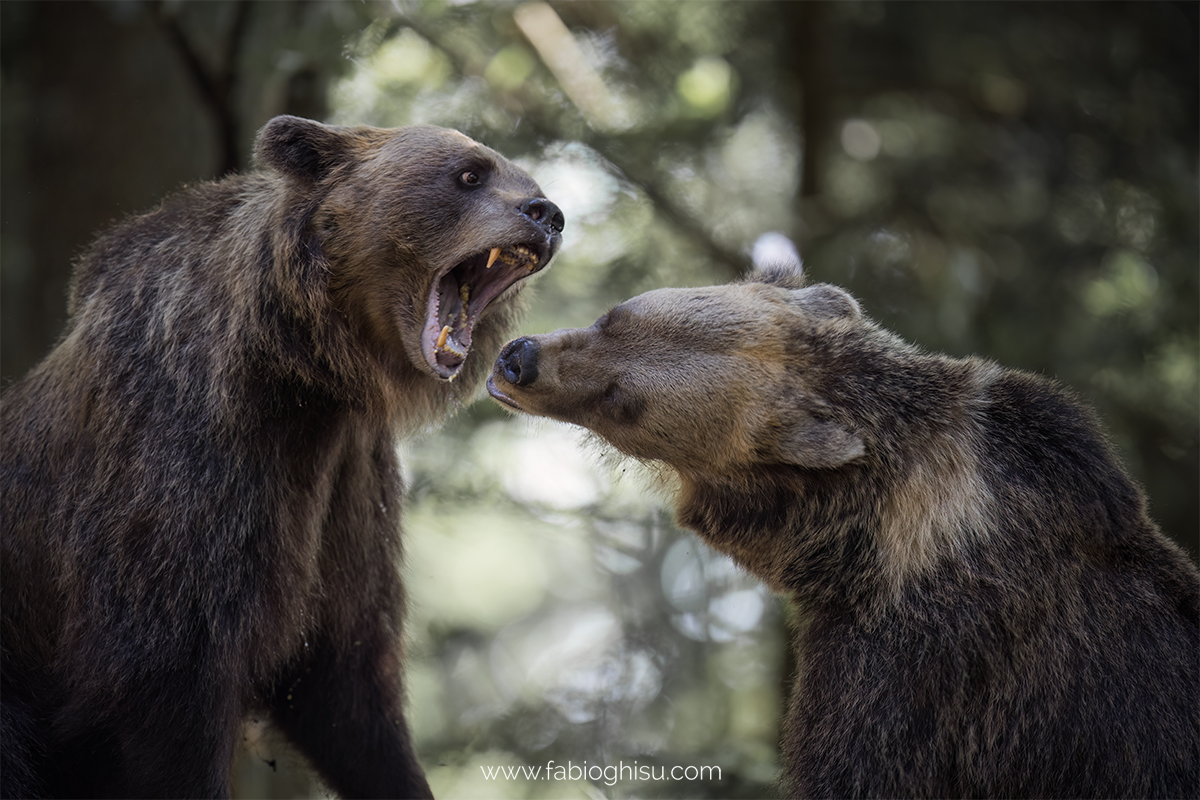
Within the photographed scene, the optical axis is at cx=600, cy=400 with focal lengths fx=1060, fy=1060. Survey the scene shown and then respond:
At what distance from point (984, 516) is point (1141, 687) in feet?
2.22

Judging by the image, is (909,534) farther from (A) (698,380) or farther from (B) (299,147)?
(B) (299,147)

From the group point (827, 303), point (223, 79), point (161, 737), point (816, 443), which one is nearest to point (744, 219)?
point (223, 79)

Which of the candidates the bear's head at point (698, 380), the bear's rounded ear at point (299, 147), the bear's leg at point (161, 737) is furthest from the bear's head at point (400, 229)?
the bear's leg at point (161, 737)

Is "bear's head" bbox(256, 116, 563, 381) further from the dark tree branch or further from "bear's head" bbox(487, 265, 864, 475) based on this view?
the dark tree branch

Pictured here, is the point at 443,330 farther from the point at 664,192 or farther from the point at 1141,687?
the point at 664,192

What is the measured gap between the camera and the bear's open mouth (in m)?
3.86

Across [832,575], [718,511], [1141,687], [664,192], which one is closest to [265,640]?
[718,511]

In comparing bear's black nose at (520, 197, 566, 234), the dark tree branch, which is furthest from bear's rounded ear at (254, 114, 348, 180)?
the dark tree branch

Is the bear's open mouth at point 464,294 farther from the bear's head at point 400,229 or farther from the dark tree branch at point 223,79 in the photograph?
the dark tree branch at point 223,79

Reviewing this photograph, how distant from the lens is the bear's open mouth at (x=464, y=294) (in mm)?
3863

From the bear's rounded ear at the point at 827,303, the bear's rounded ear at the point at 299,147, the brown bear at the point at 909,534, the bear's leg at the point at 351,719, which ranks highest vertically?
the bear's rounded ear at the point at 299,147

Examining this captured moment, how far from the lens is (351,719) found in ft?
14.3

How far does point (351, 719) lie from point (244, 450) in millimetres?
1318

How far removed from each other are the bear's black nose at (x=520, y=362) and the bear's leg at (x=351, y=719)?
58.6 inches
